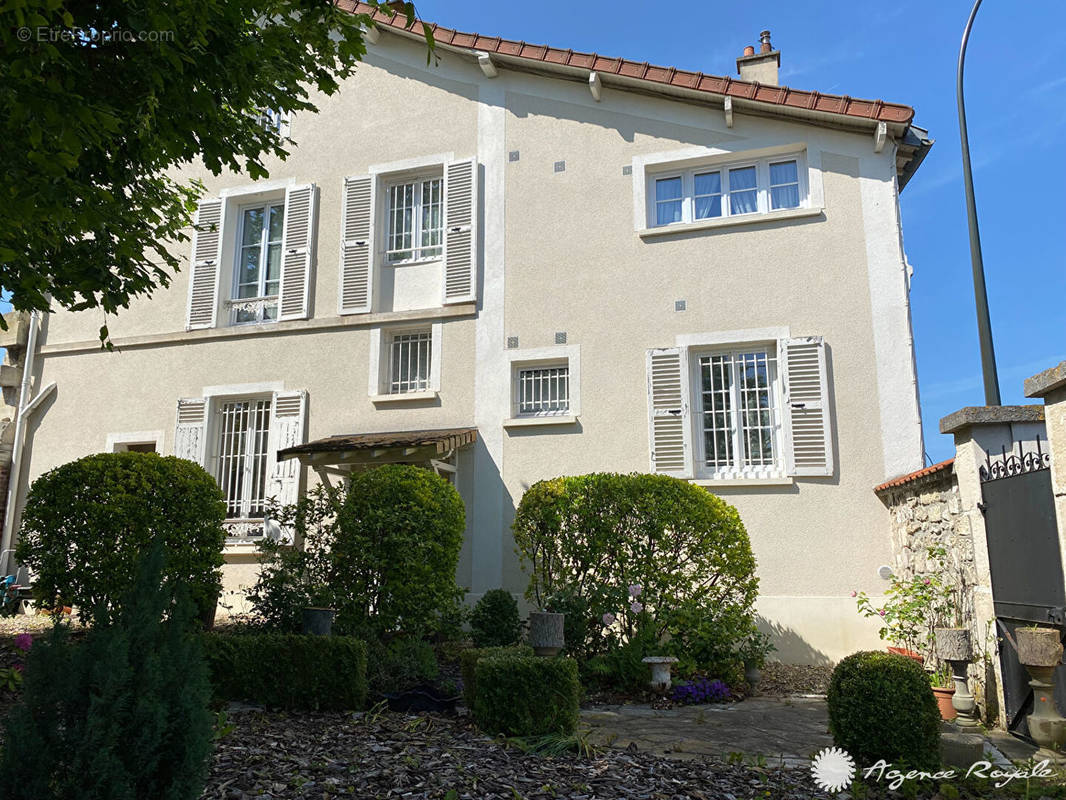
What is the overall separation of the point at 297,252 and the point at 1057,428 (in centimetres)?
1035

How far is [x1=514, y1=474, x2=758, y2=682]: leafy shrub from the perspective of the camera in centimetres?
745

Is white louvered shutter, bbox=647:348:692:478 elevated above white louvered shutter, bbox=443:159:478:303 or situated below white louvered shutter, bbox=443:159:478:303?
below

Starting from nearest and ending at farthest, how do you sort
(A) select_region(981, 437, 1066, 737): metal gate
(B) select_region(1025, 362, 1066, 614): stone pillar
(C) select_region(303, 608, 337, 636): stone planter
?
(B) select_region(1025, 362, 1066, 614): stone pillar
(A) select_region(981, 437, 1066, 737): metal gate
(C) select_region(303, 608, 337, 636): stone planter

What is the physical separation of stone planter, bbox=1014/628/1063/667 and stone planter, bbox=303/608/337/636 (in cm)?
527

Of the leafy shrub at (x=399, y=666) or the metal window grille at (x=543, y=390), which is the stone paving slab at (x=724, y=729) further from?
the metal window grille at (x=543, y=390)

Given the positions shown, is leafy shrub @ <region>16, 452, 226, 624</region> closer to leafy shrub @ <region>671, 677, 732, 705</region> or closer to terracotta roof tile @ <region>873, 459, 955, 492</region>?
leafy shrub @ <region>671, 677, 732, 705</region>

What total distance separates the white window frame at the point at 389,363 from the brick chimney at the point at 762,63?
606 cm

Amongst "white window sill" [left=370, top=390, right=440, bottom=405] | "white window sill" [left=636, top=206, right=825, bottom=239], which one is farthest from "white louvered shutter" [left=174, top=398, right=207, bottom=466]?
"white window sill" [left=636, top=206, right=825, bottom=239]

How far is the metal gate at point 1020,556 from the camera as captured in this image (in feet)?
16.2

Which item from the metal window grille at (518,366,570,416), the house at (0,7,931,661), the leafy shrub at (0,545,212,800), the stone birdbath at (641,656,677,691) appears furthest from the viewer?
the metal window grille at (518,366,570,416)

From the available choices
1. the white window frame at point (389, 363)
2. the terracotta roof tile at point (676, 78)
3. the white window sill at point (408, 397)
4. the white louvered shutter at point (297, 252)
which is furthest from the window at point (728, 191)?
the white louvered shutter at point (297, 252)

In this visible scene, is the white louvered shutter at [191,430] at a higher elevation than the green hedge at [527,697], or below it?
higher

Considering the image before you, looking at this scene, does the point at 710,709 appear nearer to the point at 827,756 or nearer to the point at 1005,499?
the point at 1005,499

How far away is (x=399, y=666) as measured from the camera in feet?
21.6
